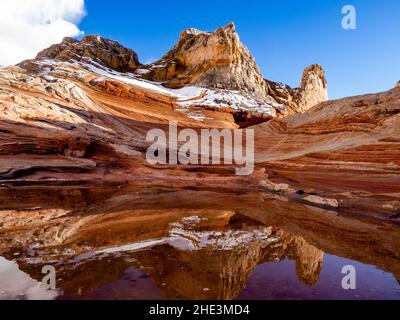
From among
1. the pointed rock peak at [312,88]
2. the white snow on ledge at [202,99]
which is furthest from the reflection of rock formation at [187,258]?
the pointed rock peak at [312,88]

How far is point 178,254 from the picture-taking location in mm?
4148

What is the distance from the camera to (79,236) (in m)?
4.75

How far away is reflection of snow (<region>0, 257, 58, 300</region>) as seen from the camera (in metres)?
2.75

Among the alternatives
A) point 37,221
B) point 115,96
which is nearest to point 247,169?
point 37,221

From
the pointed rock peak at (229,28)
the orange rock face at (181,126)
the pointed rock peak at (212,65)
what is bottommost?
the orange rock face at (181,126)

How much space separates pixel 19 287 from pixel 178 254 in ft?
6.23

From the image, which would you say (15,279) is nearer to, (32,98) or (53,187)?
(53,187)

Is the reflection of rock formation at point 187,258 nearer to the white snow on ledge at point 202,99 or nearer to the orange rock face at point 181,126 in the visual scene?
the orange rock face at point 181,126

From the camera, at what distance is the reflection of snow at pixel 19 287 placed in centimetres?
275

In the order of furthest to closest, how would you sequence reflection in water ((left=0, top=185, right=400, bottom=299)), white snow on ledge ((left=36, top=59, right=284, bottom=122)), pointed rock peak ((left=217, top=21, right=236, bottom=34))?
pointed rock peak ((left=217, top=21, right=236, bottom=34)) → white snow on ledge ((left=36, top=59, right=284, bottom=122)) → reflection in water ((left=0, top=185, right=400, bottom=299))

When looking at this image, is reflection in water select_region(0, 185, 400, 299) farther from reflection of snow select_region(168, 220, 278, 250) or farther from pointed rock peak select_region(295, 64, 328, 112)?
pointed rock peak select_region(295, 64, 328, 112)

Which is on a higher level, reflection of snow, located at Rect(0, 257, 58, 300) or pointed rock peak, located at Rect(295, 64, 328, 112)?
pointed rock peak, located at Rect(295, 64, 328, 112)

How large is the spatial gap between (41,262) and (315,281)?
3.18 metres

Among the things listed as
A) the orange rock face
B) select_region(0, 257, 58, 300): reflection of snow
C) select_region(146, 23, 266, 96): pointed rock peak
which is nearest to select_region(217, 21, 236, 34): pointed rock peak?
select_region(146, 23, 266, 96): pointed rock peak
